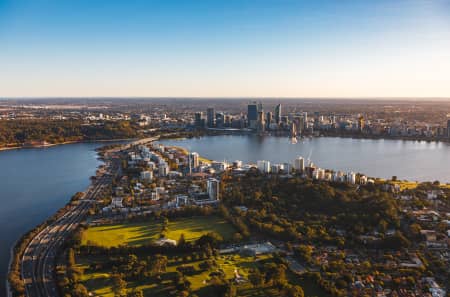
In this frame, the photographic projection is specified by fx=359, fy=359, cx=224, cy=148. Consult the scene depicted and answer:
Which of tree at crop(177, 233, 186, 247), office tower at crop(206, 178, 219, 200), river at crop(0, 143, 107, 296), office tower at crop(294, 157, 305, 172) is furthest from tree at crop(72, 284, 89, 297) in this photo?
office tower at crop(294, 157, 305, 172)

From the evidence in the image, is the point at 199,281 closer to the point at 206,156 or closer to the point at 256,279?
the point at 256,279

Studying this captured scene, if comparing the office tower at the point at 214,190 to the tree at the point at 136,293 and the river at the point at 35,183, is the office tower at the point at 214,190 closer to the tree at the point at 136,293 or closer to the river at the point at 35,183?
the river at the point at 35,183

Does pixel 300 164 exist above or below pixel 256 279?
above

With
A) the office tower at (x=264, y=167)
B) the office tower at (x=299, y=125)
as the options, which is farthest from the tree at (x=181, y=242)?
the office tower at (x=299, y=125)

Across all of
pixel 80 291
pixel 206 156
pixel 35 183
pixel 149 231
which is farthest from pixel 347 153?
pixel 80 291

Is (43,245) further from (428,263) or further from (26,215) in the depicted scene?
(428,263)

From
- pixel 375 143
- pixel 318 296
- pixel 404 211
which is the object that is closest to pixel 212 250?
pixel 318 296
